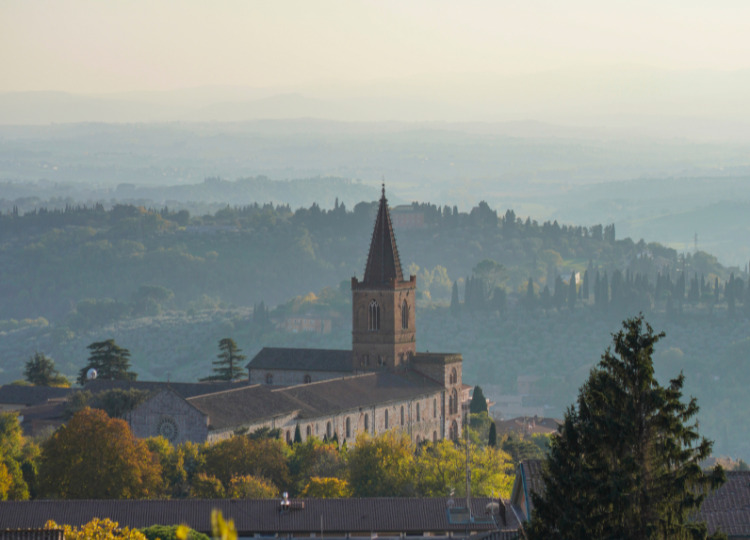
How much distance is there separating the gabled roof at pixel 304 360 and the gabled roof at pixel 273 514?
6752 cm

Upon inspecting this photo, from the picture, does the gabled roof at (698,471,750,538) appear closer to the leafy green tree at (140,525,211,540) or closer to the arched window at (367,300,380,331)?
the leafy green tree at (140,525,211,540)

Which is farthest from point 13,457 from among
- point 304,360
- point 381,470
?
point 304,360

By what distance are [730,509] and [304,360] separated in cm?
8961

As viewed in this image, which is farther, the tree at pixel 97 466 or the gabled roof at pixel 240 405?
the gabled roof at pixel 240 405

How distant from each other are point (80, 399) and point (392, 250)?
1318 inches

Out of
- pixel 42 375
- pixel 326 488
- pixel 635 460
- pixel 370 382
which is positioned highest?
pixel 635 460

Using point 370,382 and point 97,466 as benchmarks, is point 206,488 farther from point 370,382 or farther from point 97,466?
point 370,382

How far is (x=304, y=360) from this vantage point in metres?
131

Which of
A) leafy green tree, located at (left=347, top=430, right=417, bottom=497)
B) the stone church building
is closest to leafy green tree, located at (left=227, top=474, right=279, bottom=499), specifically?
leafy green tree, located at (left=347, top=430, right=417, bottom=497)

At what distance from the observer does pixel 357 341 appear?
131625 millimetres

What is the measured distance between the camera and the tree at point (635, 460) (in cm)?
3189

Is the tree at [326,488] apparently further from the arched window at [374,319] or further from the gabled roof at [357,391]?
the arched window at [374,319]

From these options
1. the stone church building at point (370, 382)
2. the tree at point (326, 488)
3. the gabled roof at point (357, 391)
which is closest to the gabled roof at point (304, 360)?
the stone church building at point (370, 382)

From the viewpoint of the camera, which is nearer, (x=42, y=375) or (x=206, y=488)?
(x=206, y=488)
